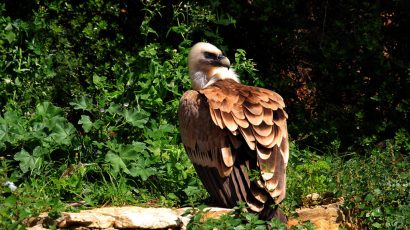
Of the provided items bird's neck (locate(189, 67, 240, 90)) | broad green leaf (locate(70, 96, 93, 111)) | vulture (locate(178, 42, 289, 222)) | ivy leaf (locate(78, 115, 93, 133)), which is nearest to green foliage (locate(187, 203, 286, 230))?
vulture (locate(178, 42, 289, 222))

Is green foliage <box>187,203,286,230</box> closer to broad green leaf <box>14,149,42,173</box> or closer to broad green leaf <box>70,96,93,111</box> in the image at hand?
broad green leaf <box>14,149,42,173</box>

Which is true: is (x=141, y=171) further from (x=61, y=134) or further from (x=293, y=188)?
(x=293, y=188)

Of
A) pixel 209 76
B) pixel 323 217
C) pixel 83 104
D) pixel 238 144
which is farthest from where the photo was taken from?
pixel 209 76

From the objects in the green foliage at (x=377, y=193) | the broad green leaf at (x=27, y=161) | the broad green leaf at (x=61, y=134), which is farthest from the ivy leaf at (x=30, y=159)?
the green foliage at (x=377, y=193)

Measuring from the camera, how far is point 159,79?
827cm

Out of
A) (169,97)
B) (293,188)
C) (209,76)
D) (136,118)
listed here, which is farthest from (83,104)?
(293,188)

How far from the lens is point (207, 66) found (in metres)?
7.85

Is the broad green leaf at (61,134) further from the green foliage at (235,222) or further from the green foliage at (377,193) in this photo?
the green foliage at (377,193)

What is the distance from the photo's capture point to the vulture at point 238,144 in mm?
6258

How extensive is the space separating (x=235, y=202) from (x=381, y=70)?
11.5ft

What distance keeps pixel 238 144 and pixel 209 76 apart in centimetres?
147

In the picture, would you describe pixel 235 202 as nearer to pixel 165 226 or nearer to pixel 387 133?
pixel 165 226

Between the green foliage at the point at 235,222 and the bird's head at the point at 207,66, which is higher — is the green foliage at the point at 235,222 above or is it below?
below

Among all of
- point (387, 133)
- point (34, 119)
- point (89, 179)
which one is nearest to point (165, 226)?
point (89, 179)
